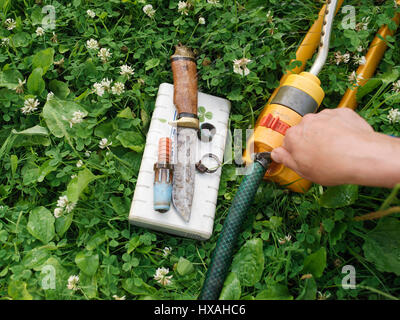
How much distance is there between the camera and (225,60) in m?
2.44

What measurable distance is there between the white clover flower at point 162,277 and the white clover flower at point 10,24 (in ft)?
6.00

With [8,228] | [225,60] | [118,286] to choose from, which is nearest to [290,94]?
[225,60]

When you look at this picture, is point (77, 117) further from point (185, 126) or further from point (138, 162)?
point (185, 126)

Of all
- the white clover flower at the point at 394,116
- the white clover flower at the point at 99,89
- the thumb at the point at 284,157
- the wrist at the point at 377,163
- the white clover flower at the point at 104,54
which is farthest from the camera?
the white clover flower at the point at 104,54

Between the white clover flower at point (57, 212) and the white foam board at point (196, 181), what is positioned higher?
the white foam board at point (196, 181)

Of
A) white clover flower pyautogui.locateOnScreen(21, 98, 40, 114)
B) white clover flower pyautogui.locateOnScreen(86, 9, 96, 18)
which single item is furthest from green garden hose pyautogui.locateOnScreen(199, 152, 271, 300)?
white clover flower pyautogui.locateOnScreen(86, 9, 96, 18)

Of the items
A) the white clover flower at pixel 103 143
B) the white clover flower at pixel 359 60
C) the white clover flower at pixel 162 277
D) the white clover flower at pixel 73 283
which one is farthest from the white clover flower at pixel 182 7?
the white clover flower at pixel 73 283

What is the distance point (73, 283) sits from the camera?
6.80 ft

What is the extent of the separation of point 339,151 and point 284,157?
294 millimetres

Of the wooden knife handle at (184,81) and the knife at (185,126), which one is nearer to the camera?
the knife at (185,126)

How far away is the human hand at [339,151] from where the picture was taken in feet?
5.69

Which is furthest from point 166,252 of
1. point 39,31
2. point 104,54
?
point 39,31

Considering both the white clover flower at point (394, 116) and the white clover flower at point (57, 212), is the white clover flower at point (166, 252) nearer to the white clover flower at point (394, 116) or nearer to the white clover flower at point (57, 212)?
the white clover flower at point (57, 212)

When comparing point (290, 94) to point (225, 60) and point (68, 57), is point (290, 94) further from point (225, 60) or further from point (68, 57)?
point (68, 57)
